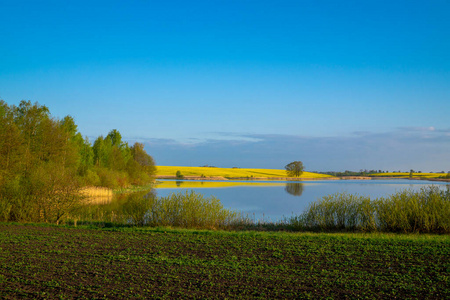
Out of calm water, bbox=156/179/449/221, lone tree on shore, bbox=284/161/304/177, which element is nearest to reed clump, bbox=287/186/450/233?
calm water, bbox=156/179/449/221

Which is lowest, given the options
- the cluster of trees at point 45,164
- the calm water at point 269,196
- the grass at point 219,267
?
the calm water at point 269,196

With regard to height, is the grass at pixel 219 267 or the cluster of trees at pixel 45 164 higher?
the cluster of trees at pixel 45 164

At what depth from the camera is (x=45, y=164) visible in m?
22.8

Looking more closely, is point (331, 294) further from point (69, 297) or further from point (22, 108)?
point (22, 108)

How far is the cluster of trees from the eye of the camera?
16203mm

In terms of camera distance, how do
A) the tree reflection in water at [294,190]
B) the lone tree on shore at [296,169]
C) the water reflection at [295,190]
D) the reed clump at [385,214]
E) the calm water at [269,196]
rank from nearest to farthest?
1. the reed clump at [385,214]
2. the calm water at [269,196]
3. the water reflection at [295,190]
4. the tree reflection in water at [294,190]
5. the lone tree on shore at [296,169]

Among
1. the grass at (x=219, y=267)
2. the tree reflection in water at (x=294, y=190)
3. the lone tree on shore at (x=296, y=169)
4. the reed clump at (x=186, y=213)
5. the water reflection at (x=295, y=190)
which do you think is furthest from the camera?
the lone tree on shore at (x=296, y=169)

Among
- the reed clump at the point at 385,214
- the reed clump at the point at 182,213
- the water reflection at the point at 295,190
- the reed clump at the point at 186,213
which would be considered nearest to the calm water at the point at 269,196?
the water reflection at the point at 295,190

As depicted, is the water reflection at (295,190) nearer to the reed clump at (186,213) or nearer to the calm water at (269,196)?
the calm water at (269,196)

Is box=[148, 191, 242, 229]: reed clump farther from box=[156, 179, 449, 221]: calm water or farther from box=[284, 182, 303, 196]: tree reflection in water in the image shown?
box=[284, 182, 303, 196]: tree reflection in water

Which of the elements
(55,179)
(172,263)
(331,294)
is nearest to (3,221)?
(55,179)

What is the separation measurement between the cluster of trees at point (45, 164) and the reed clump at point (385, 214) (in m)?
11.3

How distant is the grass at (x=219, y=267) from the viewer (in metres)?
6.35

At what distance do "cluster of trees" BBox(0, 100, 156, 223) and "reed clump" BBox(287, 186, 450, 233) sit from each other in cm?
1126
